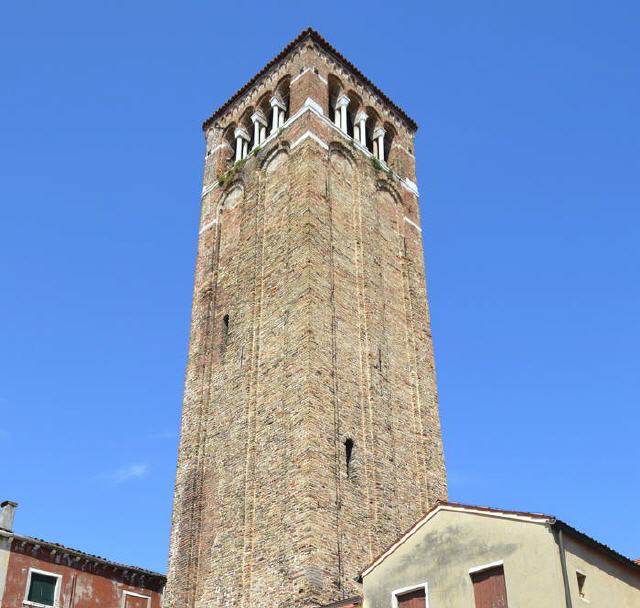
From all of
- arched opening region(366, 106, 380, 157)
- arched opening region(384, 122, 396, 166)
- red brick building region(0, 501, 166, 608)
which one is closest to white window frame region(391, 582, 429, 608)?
red brick building region(0, 501, 166, 608)

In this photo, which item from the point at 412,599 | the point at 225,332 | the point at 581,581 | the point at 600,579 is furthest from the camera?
the point at 225,332

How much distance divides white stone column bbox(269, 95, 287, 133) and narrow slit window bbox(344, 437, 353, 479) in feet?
38.5

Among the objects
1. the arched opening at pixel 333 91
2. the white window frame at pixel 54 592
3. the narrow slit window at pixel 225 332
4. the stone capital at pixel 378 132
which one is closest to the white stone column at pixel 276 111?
the arched opening at pixel 333 91

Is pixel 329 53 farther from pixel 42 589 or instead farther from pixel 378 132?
pixel 42 589

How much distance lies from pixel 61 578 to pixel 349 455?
784cm

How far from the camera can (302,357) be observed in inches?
802

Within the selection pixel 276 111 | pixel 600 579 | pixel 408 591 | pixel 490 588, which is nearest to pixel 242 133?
pixel 276 111

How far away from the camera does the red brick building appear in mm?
19594

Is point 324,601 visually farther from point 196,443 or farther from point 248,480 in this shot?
point 196,443

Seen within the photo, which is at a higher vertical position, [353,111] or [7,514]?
[353,111]

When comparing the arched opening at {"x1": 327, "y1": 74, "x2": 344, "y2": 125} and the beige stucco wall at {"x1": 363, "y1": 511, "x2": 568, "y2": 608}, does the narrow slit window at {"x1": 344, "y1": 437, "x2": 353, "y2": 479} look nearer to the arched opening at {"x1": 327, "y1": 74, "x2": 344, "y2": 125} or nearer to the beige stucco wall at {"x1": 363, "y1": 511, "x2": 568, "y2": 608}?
the beige stucco wall at {"x1": 363, "y1": 511, "x2": 568, "y2": 608}

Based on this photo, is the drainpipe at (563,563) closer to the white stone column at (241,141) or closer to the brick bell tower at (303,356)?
the brick bell tower at (303,356)

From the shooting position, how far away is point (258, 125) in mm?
28219

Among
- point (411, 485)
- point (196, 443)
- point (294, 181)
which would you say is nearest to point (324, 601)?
point (411, 485)
